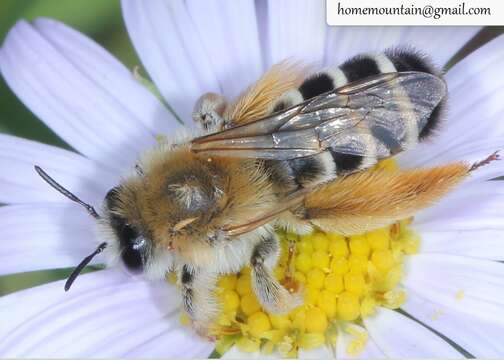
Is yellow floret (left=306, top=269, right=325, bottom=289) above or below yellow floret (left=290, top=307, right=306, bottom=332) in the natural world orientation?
above

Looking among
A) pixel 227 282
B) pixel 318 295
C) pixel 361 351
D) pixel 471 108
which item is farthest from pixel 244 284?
pixel 471 108

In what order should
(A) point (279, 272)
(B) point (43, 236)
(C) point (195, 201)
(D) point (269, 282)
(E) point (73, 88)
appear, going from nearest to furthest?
(C) point (195, 201) → (D) point (269, 282) → (A) point (279, 272) → (B) point (43, 236) → (E) point (73, 88)

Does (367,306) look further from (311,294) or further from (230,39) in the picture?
(230,39)

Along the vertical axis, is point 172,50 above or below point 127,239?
above

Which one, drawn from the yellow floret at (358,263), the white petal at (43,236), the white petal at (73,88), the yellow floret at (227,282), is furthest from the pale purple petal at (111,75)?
the yellow floret at (358,263)

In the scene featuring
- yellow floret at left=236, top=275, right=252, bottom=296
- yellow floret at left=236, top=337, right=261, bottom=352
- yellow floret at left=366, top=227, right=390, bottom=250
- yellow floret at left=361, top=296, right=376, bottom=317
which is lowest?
yellow floret at left=236, top=337, right=261, bottom=352

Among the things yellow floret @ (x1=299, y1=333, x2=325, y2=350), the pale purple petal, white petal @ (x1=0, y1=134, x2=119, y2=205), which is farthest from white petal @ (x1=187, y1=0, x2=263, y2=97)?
yellow floret @ (x1=299, y1=333, x2=325, y2=350)

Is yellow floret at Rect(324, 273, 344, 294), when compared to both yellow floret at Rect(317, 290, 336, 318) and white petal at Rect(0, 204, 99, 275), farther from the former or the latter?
white petal at Rect(0, 204, 99, 275)
